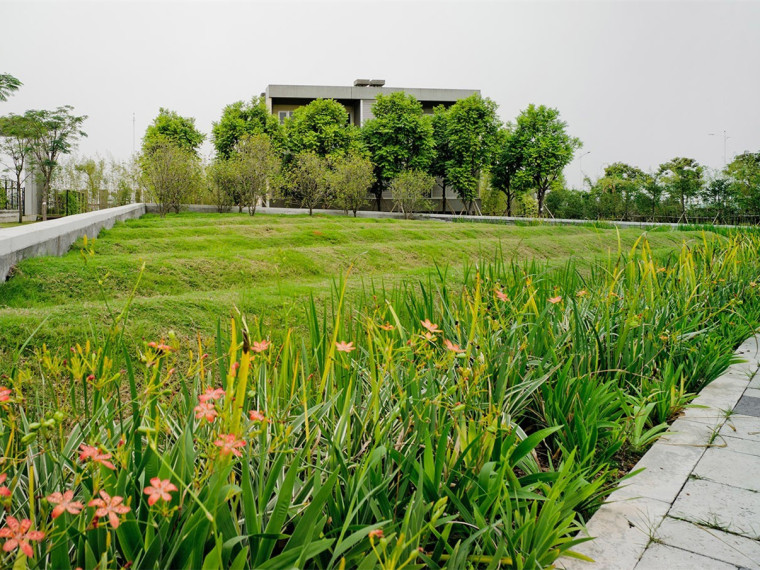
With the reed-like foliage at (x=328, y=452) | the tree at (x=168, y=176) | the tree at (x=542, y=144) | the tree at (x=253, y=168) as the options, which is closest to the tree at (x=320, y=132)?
the tree at (x=253, y=168)

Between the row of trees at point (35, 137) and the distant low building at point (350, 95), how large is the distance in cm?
1118

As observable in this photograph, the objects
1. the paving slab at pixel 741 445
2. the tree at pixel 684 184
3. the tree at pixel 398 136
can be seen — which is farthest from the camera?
the tree at pixel 398 136

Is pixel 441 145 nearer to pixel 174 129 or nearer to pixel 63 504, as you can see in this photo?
pixel 174 129

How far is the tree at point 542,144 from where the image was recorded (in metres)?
24.6

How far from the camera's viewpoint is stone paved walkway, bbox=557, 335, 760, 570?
1350 mm

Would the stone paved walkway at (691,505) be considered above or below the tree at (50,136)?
below

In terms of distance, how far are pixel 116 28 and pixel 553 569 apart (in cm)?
796

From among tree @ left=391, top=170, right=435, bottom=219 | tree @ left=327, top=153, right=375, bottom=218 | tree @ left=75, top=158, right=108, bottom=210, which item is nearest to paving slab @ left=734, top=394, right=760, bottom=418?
tree @ left=327, top=153, right=375, bottom=218

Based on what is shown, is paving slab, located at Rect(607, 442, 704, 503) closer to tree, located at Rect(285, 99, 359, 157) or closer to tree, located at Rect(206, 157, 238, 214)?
tree, located at Rect(206, 157, 238, 214)

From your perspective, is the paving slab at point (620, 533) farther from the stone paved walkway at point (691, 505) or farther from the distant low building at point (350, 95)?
the distant low building at point (350, 95)

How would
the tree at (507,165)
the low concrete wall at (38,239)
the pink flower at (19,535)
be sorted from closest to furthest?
the pink flower at (19,535) → the low concrete wall at (38,239) → the tree at (507,165)

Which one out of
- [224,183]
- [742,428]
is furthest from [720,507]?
[224,183]

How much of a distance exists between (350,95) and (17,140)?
52.4ft

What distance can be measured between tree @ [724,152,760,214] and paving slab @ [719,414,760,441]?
1862 centimetres
